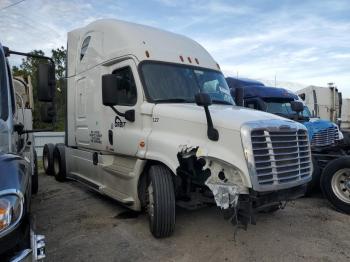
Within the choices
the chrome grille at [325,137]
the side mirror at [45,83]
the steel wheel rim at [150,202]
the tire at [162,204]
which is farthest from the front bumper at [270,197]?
the chrome grille at [325,137]

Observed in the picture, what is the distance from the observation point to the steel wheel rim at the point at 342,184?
6395 mm

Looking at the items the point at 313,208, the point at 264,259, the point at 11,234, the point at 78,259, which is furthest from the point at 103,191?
the point at 11,234

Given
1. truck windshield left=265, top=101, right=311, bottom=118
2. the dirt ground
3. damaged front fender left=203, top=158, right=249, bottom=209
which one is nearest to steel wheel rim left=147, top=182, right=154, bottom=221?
the dirt ground

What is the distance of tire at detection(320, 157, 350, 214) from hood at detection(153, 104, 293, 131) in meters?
2.17

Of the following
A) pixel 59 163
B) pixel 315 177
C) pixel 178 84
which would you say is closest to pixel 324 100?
pixel 315 177

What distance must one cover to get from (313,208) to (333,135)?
134 inches

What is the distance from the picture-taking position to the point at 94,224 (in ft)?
19.0

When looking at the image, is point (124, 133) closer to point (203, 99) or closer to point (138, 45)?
point (138, 45)

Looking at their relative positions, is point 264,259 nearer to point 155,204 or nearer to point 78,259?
point 155,204

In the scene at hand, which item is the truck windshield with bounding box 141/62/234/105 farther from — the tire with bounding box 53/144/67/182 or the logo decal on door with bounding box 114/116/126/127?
the tire with bounding box 53/144/67/182

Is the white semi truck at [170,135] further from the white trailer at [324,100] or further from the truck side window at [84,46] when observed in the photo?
the white trailer at [324,100]

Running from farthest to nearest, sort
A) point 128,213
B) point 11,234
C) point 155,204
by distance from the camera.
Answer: point 128,213 < point 155,204 < point 11,234

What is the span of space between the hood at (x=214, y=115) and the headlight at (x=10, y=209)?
2.70 metres

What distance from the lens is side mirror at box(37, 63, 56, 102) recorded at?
4648mm
